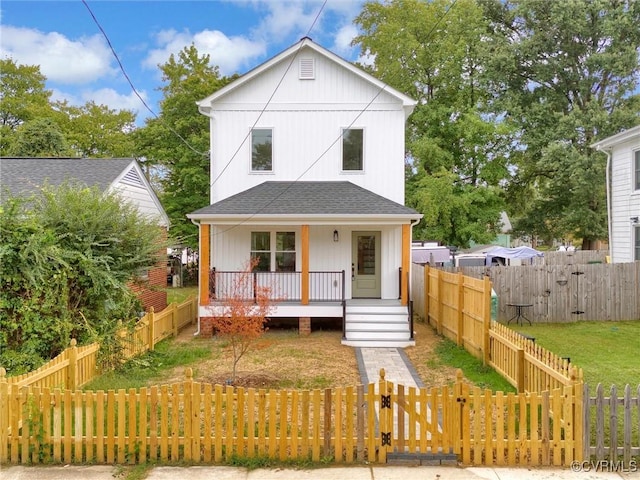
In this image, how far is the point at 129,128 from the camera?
37438 millimetres

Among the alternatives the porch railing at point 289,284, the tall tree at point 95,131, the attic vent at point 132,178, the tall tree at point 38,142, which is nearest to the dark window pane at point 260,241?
the porch railing at point 289,284

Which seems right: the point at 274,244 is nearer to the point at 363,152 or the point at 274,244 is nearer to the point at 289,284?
the point at 289,284

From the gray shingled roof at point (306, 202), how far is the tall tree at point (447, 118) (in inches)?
374

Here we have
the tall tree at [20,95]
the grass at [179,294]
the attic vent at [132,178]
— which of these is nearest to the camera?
the attic vent at [132,178]

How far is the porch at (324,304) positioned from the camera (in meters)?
11.8

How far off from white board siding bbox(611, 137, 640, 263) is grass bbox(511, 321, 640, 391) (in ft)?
14.5

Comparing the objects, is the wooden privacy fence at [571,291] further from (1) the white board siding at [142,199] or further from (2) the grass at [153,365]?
(1) the white board siding at [142,199]

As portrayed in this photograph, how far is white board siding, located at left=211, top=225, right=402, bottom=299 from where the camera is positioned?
→ 1426cm

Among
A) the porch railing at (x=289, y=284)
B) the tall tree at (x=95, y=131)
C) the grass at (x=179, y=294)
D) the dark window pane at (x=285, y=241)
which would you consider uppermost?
the tall tree at (x=95, y=131)

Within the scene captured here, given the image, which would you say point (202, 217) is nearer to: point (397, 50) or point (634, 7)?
point (397, 50)

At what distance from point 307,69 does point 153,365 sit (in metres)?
10.1

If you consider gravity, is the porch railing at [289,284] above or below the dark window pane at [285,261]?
below

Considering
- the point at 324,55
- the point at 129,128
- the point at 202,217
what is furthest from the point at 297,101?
the point at 129,128

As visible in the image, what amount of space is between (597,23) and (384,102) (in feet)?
60.8
